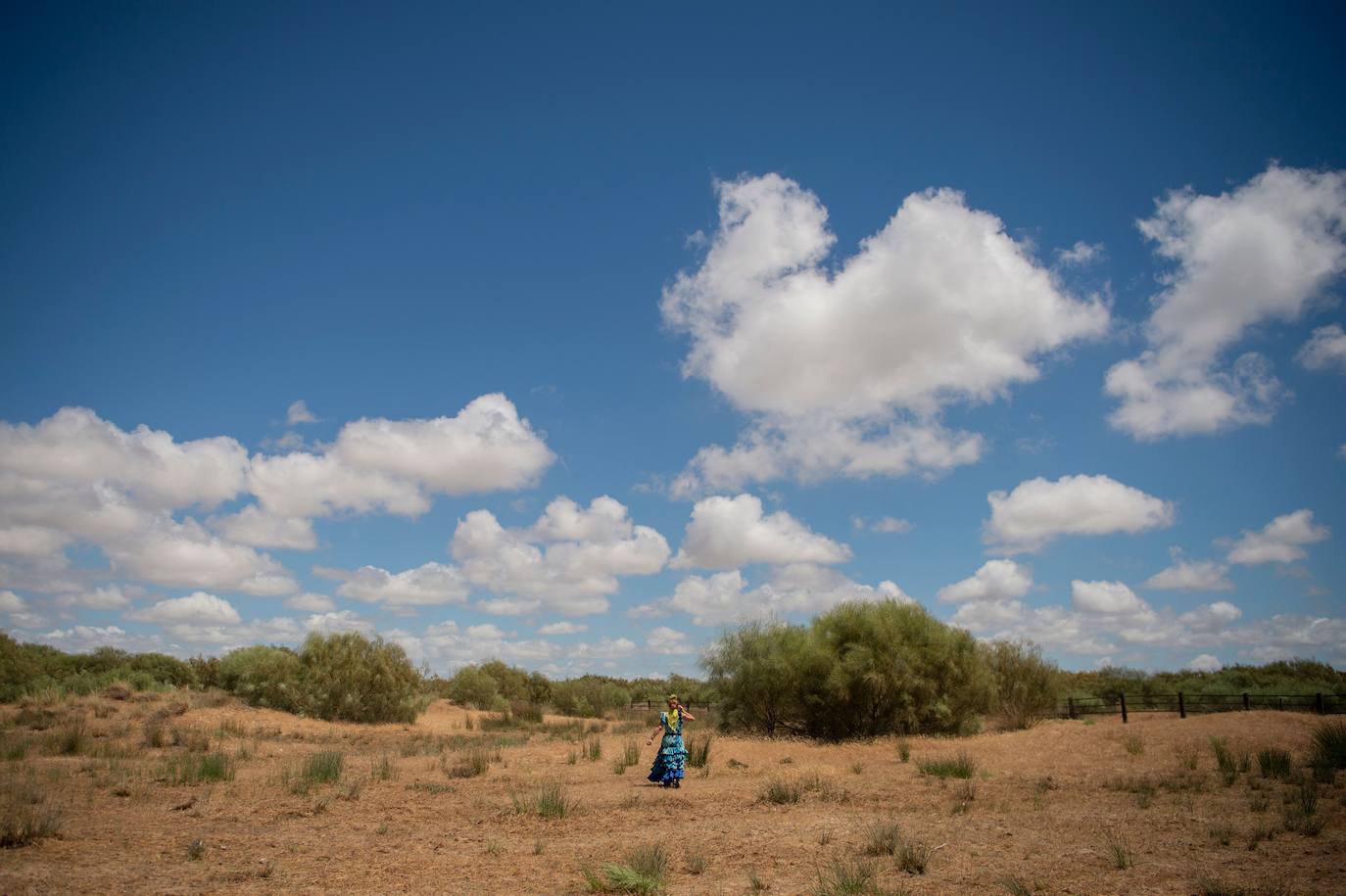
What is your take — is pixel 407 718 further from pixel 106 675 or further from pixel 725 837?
pixel 725 837

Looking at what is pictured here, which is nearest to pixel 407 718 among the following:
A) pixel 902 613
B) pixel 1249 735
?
pixel 902 613

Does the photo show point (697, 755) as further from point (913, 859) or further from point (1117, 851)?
point (1117, 851)

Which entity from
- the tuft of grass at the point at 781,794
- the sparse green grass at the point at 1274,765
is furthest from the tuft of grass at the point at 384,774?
the sparse green grass at the point at 1274,765

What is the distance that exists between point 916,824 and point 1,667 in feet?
134

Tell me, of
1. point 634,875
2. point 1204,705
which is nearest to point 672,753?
point 634,875

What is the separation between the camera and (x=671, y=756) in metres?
17.1

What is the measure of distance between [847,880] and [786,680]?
2181 cm

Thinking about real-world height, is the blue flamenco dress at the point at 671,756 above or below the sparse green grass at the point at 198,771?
above

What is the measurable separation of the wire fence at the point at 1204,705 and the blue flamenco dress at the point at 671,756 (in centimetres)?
2103

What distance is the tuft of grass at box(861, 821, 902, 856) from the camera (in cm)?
1029

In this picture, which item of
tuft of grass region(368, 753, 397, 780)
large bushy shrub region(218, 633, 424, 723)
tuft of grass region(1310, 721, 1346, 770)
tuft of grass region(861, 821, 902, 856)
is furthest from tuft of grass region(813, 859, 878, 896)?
large bushy shrub region(218, 633, 424, 723)

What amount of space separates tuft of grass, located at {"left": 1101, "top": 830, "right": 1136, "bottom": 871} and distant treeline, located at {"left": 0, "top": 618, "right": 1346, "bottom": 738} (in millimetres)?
17654

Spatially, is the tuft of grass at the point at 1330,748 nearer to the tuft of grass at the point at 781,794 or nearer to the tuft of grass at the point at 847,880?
the tuft of grass at the point at 781,794

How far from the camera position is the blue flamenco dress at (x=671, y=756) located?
17031 millimetres
